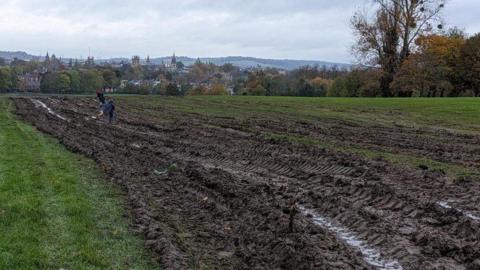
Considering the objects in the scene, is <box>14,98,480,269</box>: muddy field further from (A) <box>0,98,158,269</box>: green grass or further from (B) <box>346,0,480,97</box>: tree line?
(B) <box>346,0,480,97</box>: tree line

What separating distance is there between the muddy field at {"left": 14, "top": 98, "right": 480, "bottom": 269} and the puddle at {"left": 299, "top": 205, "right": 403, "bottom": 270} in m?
0.01

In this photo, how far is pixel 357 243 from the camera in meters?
8.11

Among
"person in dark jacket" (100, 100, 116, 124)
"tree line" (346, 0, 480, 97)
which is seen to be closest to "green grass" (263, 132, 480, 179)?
"person in dark jacket" (100, 100, 116, 124)

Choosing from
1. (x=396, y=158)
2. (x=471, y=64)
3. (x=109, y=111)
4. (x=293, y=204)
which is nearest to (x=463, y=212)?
(x=293, y=204)

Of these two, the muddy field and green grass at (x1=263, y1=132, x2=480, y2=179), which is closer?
the muddy field

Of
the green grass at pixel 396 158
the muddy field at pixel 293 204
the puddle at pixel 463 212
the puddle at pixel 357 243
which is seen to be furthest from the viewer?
the green grass at pixel 396 158

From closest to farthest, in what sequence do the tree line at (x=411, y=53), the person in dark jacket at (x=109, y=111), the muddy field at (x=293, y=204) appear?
the muddy field at (x=293, y=204)
the person in dark jacket at (x=109, y=111)
the tree line at (x=411, y=53)

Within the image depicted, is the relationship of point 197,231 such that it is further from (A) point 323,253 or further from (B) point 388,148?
(B) point 388,148

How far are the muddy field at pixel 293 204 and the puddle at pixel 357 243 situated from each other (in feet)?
0.05

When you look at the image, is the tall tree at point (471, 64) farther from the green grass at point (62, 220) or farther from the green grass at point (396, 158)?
the green grass at point (62, 220)

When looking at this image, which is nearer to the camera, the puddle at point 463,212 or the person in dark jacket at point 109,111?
the puddle at point 463,212

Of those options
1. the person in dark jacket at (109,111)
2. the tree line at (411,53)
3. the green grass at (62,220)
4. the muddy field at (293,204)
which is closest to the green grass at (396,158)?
the muddy field at (293,204)

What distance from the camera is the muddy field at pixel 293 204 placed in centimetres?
754

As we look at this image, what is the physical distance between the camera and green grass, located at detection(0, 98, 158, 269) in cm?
729
